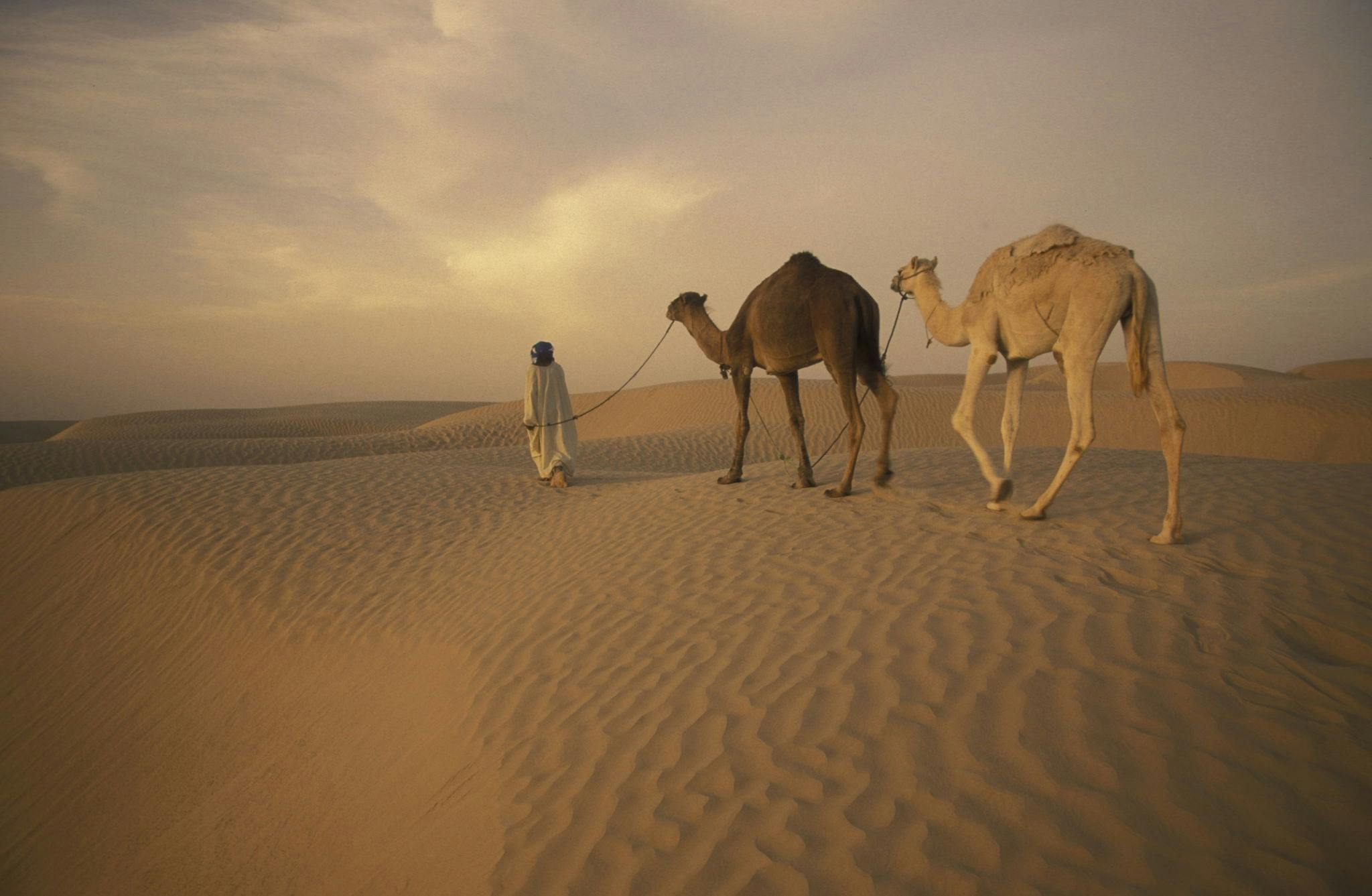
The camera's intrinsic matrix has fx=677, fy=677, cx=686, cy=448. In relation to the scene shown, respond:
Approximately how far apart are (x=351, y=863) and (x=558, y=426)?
8.08 metres

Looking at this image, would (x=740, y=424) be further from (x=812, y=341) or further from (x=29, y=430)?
(x=29, y=430)

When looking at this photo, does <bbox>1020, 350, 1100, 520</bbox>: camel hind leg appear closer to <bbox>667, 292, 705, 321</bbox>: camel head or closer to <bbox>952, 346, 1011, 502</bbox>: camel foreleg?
<bbox>952, 346, 1011, 502</bbox>: camel foreleg

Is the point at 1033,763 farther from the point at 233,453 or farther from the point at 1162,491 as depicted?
the point at 233,453

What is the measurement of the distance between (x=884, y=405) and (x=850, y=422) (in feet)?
1.56

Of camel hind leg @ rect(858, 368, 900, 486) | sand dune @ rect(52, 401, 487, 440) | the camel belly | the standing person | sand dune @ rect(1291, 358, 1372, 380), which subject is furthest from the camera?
sand dune @ rect(1291, 358, 1372, 380)

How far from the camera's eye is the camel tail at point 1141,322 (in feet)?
16.9

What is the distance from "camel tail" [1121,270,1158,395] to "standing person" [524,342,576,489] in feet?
25.4

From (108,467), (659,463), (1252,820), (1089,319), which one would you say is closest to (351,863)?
(1252,820)

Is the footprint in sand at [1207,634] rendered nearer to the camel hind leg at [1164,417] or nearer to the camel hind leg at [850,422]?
the camel hind leg at [1164,417]

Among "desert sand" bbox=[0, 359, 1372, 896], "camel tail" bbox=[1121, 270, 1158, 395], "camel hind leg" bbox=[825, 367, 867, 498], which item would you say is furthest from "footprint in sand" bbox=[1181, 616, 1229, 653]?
"camel hind leg" bbox=[825, 367, 867, 498]

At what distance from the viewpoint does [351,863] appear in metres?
3.55

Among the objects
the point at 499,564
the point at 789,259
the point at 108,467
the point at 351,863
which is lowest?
the point at 351,863

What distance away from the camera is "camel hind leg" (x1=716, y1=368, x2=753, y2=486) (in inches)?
→ 336

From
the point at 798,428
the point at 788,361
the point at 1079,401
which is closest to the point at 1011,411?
the point at 1079,401
